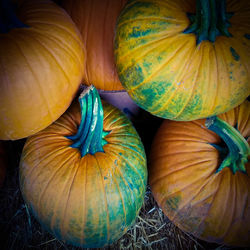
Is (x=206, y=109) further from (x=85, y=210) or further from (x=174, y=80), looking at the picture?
(x=85, y=210)

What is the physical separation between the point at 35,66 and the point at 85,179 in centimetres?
48

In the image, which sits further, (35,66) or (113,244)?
(113,244)

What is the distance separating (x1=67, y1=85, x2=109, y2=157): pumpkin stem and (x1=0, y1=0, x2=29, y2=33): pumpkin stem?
1.15 ft

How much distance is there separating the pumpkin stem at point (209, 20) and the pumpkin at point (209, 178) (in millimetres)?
346

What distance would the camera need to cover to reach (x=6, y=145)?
1.38 metres

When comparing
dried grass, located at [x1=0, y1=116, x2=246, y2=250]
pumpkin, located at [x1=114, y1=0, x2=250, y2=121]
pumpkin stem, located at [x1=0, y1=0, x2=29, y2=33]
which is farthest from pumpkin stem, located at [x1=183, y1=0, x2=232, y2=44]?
dried grass, located at [x1=0, y1=116, x2=246, y2=250]

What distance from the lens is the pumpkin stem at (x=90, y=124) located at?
0.85 m

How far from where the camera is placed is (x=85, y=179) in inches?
33.1

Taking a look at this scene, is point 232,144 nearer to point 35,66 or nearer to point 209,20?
point 209,20

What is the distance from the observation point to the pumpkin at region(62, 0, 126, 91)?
1050 millimetres

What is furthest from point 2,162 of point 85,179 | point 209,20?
point 209,20

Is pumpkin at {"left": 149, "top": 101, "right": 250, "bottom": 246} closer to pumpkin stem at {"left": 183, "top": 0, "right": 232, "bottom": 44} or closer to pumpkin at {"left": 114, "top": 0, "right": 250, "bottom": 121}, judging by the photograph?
pumpkin at {"left": 114, "top": 0, "right": 250, "bottom": 121}

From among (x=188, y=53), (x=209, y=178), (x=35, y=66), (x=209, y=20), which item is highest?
(x=209, y=20)

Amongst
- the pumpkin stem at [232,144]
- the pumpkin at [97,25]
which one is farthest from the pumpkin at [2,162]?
the pumpkin stem at [232,144]
